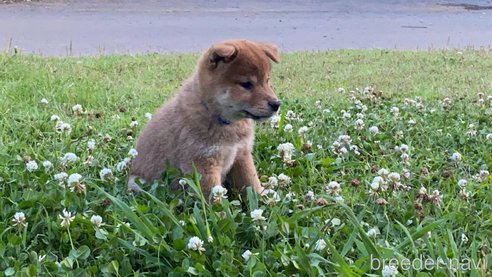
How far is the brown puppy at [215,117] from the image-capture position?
12.0ft

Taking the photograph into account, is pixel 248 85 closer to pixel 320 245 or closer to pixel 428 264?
pixel 320 245

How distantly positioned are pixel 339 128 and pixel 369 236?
204cm

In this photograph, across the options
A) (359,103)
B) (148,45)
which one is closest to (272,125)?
(359,103)

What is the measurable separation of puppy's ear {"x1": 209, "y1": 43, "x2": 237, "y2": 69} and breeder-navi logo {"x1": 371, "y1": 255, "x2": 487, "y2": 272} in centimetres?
131

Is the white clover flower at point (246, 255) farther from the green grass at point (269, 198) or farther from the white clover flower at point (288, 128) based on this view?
the white clover flower at point (288, 128)

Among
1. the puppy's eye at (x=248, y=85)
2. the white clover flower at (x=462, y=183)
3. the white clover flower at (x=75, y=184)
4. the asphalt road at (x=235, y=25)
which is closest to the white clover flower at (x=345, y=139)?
the white clover flower at (x=462, y=183)

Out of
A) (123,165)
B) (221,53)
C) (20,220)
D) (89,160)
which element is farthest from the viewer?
(89,160)

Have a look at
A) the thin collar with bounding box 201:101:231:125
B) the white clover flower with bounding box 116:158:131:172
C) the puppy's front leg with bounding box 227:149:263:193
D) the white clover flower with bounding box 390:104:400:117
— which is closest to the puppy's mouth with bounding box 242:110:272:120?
the thin collar with bounding box 201:101:231:125

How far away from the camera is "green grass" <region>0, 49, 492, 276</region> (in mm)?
2914

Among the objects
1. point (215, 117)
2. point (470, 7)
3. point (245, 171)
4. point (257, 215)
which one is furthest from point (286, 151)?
point (470, 7)

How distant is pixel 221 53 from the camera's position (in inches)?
140

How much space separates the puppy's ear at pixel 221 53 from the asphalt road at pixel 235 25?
6206mm

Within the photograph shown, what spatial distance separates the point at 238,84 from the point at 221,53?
0.21 meters

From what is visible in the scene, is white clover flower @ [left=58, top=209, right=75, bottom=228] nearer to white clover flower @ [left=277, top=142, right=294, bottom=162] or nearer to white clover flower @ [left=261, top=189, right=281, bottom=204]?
white clover flower @ [left=261, top=189, right=281, bottom=204]
